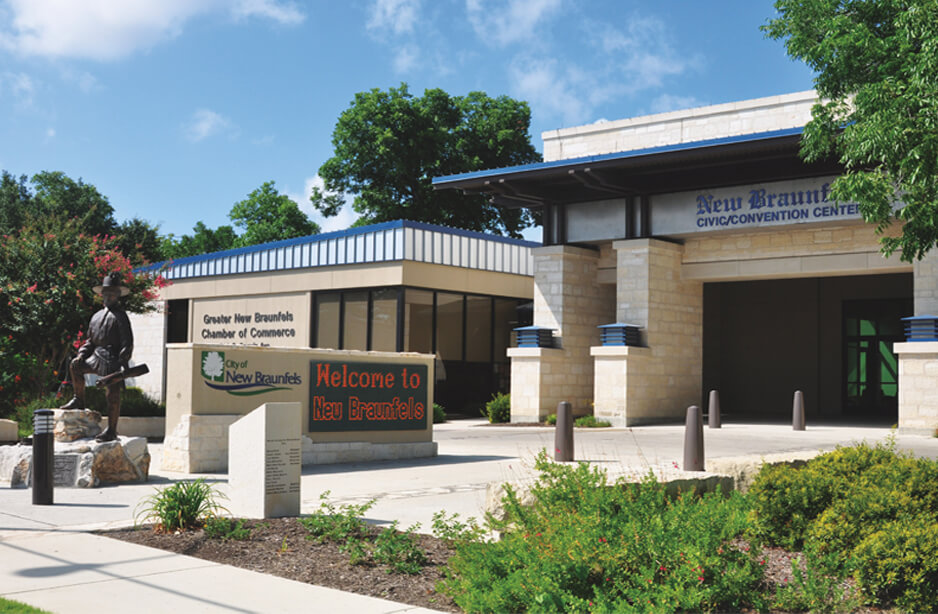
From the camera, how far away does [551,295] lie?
26188mm

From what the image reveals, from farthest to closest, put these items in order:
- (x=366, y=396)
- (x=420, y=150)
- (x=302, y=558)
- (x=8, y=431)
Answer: (x=420, y=150), (x=8, y=431), (x=366, y=396), (x=302, y=558)

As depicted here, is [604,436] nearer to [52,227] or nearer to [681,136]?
[681,136]

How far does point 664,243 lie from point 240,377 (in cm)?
1454

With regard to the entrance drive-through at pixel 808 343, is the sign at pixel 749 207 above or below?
above

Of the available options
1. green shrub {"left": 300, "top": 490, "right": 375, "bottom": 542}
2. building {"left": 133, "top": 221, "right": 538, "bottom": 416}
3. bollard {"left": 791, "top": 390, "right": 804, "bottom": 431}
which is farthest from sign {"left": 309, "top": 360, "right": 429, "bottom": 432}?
building {"left": 133, "top": 221, "right": 538, "bottom": 416}

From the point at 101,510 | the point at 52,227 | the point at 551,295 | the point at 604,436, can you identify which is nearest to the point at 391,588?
the point at 101,510

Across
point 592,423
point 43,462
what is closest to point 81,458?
point 43,462

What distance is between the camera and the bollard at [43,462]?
9516 mm

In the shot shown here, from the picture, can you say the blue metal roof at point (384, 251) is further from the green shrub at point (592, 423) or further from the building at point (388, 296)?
A: the green shrub at point (592, 423)

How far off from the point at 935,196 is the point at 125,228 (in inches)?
1838

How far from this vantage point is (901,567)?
18.4ft

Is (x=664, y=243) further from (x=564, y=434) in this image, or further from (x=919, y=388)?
(x=564, y=434)

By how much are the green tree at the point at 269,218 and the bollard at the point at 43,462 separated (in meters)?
50.5


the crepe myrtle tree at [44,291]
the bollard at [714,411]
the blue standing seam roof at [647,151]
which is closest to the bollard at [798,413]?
the bollard at [714,411]
